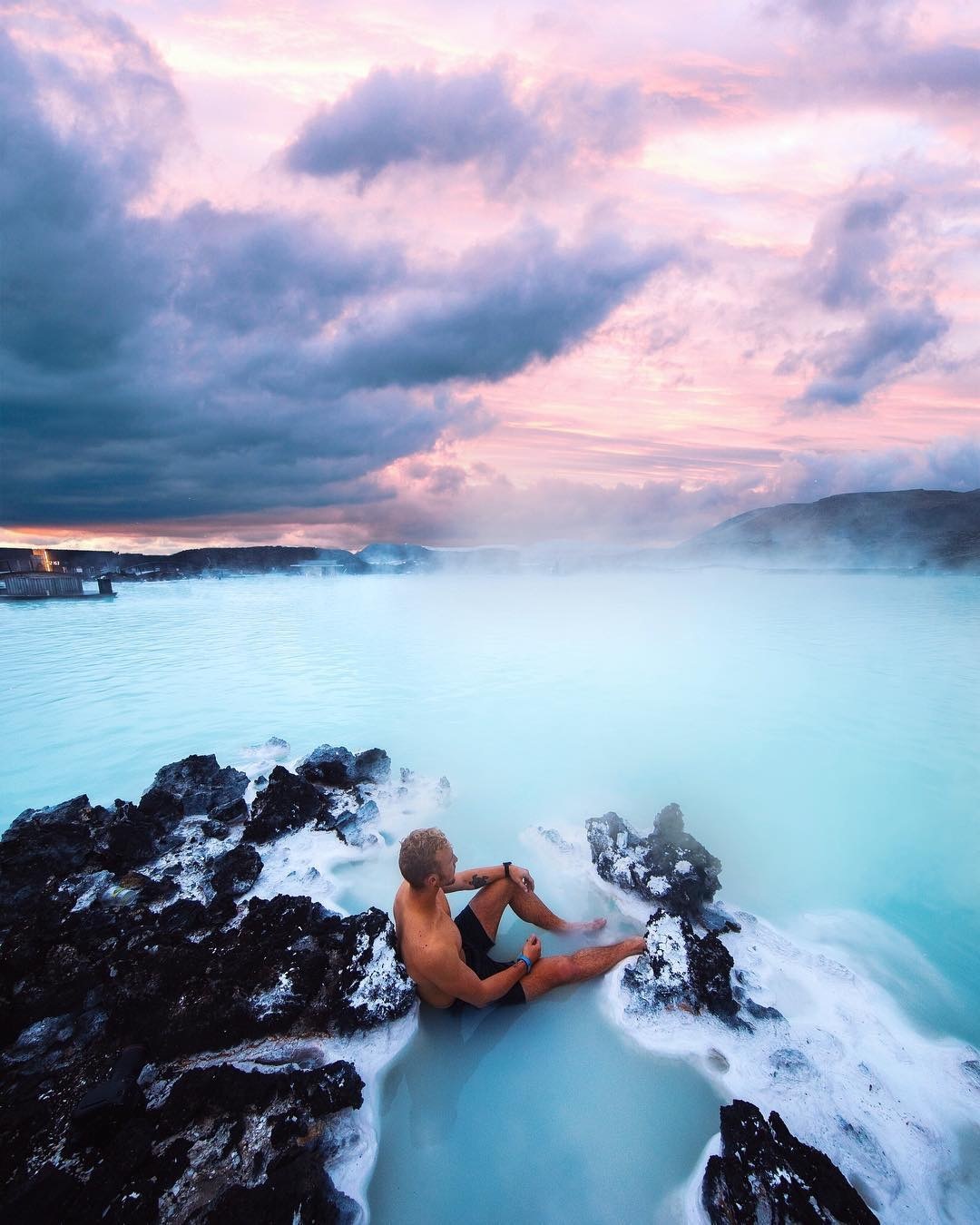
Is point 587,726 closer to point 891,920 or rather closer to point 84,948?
point 891,920

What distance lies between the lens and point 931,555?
294ft

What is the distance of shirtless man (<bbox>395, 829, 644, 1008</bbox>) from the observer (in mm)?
3104

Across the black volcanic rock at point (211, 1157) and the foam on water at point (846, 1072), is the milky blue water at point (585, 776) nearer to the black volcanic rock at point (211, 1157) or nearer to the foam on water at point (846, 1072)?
the foam on water at point (846, 1072)

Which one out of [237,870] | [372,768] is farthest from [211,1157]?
[372,768]

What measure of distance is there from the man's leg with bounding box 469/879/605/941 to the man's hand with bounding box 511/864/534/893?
0.09 ft

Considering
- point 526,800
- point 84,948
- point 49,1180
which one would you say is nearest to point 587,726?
point 526,800

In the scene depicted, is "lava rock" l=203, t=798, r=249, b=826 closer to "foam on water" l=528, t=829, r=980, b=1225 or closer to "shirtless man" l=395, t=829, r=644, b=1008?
"shirtless man" l=395, t=829, r=644, b=1008

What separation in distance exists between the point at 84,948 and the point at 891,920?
585 centimetres

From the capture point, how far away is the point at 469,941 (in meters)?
3.54

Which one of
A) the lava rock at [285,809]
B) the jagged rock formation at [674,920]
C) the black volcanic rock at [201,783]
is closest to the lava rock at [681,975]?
the jagged rock formation at [674,920]

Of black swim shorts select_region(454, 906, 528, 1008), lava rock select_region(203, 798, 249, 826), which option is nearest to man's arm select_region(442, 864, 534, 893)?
black swim shorts select_region(454, 906, 528, 1008)

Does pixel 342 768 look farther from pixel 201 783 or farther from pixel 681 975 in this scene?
pixel 681 975

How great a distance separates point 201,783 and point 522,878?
3.95 metres

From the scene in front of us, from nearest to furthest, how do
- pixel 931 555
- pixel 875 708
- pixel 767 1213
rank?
pixel 767 1213 → pixel 875 708 → pixel 931 555
